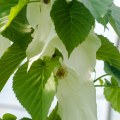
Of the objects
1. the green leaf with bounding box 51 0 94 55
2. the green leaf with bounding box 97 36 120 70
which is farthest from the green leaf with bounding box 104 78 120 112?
the green leaf with bounding box 51 0 94 55

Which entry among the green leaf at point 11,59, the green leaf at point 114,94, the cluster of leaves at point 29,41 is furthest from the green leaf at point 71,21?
the green leaf at point 114,94

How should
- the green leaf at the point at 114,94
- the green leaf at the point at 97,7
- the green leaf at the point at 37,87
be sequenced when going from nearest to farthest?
the green leaf at the point at 97,7
the green leaf at the point at 37,87
the green leaf at the point at 114,94

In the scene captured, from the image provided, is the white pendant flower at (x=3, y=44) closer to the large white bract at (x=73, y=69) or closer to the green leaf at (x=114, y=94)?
the large white bract at (x=73, y=69)

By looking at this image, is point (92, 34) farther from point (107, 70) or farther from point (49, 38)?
point (107, 70)

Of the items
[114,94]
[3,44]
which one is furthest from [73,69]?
[114,94]

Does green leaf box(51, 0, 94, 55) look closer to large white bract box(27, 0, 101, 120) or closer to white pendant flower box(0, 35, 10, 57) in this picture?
large white bract box(27, 0, 101, 120)

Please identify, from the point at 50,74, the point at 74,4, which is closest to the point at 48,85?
the point at 50,74

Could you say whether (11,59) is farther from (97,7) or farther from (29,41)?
(97,7)
